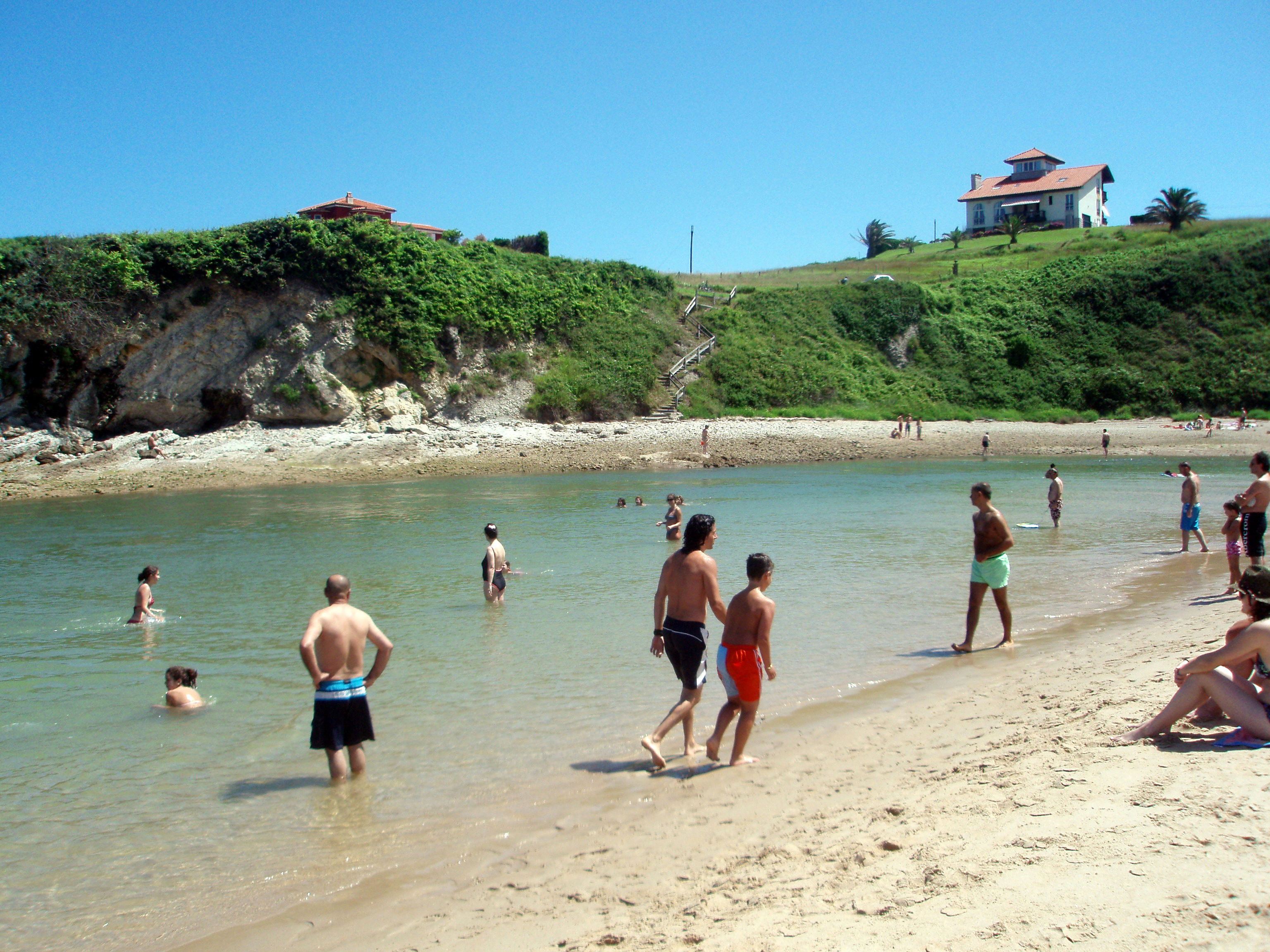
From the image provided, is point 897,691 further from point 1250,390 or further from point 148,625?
point 1250,390

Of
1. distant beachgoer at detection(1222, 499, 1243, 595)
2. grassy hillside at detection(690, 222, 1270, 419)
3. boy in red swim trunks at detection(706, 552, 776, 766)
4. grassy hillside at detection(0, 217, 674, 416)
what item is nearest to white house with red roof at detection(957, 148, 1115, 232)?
grassy hillside at detection(690, 222, 1270, 419)

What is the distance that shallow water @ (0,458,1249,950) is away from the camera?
16.5ft

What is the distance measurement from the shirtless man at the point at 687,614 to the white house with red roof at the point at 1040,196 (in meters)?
72.3

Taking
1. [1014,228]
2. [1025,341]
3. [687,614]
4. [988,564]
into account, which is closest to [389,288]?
[988,564]

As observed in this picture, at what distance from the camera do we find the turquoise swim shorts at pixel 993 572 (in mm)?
8383

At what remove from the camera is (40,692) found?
26.7ft

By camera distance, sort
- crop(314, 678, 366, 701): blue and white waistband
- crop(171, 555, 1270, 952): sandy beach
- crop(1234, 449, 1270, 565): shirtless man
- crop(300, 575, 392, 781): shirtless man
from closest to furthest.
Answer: crop(171, 555, 1270, 952): sandy beach
crop(300, 575, 392, 781): shirtless man
crop(314, 678, 366, 701): blue and white waistband
crop(1234, 449, 1270, 565): shirtless man

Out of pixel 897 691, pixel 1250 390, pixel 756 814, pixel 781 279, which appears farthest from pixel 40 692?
pixel 781 279

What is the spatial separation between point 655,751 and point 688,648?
71 centimetres

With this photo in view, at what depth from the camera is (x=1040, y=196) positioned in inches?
2825

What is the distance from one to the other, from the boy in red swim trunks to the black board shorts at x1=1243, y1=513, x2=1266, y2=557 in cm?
744

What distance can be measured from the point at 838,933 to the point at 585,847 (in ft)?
5.96

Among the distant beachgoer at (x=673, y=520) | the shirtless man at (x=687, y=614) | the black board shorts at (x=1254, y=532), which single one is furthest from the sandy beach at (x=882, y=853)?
the distant beachgoer at (x=673, y=520)

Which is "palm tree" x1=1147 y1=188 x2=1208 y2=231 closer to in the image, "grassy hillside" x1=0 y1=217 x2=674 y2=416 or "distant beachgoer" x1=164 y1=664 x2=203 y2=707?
"grassy hillside" x1=0 y1=217 x2=674 y2=416
